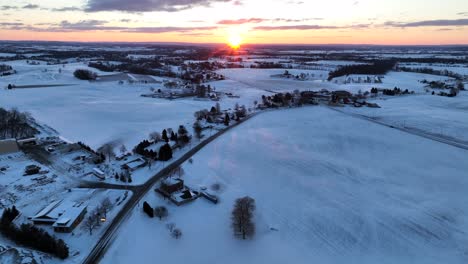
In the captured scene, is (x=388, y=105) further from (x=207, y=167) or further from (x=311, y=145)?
(x=207, y=167)

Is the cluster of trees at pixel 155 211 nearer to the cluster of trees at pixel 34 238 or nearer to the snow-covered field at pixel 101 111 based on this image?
the cluster of trees at pixel 34 238

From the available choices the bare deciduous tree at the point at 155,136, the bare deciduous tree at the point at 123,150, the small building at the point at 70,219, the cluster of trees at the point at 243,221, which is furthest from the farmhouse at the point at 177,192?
the bare deciduous tree at the point at 155,136

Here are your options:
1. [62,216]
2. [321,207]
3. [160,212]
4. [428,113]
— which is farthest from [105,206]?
[428,113]

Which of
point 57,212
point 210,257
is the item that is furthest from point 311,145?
point 57,212

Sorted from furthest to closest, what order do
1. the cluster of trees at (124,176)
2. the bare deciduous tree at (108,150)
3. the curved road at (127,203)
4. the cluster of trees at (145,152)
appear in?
1. the bare deciduous tree at (108,150)
2. the cluster of trees at (145,152)
3. the cluster of trees at (124,176)
4. the curved road at (127,203)

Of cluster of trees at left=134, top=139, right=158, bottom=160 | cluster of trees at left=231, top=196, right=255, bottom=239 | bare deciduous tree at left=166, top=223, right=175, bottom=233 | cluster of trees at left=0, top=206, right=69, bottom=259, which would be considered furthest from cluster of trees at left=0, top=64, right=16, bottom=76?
cluster of trees at left=231, top=196, right=255, bottom=239

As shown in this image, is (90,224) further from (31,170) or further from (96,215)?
(31,170)
